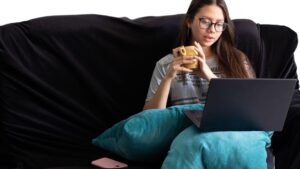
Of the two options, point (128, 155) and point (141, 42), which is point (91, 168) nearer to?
point (128, 155)

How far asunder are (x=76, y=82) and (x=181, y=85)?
0.44 m

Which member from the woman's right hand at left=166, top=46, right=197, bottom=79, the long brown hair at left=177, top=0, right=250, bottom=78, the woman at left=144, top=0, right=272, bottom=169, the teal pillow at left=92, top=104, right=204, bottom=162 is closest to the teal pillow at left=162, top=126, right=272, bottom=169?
the woman at left=144, top=0, right=272, bottom=169

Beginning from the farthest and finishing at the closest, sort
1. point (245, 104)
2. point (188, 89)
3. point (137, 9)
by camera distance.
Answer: point (137, 9), point (188, 89), point (245, 104)

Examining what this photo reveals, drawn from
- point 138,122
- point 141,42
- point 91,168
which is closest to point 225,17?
point 141,42

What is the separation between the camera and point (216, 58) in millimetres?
2062

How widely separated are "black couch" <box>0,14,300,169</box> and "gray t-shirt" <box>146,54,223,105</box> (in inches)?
4.4

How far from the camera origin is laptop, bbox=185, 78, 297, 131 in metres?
1.52

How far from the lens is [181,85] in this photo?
200 centimetres

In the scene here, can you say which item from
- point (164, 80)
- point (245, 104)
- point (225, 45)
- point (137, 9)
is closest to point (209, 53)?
point (225, 45)

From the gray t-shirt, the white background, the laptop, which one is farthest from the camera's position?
the white background

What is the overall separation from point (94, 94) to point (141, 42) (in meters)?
0.30

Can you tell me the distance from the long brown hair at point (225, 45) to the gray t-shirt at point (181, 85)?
0.06m

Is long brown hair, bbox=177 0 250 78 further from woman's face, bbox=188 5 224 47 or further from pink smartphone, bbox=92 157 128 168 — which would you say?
pink smartphone, bbox=92 157 128 168

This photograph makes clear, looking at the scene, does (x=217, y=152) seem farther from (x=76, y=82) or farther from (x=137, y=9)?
(x=137, y=9)
